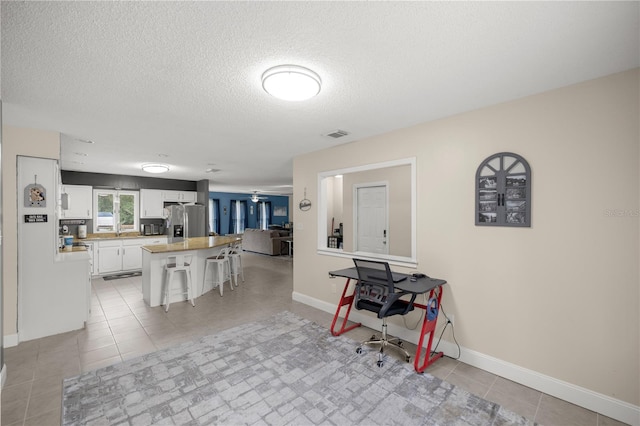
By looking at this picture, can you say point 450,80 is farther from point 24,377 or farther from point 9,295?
point 9,295

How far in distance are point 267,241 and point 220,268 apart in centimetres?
451

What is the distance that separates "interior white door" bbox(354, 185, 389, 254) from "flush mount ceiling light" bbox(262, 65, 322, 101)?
3.63 metres

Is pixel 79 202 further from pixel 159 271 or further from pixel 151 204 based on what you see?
pixel 159 271

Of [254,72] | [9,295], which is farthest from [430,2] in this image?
[9,295]

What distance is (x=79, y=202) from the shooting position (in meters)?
6.43

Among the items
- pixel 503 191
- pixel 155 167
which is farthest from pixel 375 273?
pixel 155 167

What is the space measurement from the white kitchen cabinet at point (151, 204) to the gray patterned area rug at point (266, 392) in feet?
17.5

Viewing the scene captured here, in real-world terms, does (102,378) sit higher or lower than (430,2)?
lower

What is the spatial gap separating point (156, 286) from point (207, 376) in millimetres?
2607

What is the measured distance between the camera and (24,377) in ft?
8.29

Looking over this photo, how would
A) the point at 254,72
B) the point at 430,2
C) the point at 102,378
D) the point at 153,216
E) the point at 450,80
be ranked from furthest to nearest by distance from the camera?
the point at 153,216 < the point at 102,378 < the point at 450,80 < the point at 254,72 < the point at 430,2

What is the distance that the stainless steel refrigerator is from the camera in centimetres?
708

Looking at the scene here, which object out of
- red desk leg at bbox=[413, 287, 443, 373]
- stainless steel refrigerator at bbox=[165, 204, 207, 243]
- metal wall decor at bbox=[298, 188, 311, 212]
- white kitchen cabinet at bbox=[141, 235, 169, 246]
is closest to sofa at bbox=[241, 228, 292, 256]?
stainless steel refrigerator at bbox=[165, 204, 207, 243]

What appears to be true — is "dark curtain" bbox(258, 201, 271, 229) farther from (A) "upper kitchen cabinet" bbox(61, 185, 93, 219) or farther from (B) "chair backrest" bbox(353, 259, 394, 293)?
(B) "chair backrest" bbox(353, 259, 394, 293)
